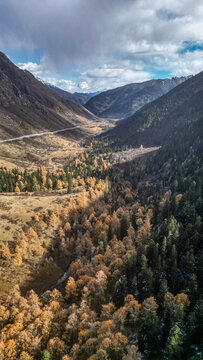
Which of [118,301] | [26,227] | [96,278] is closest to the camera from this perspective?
[118,301]

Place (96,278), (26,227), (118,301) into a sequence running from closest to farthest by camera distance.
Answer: (118,301) < (96,278) < (26,227)

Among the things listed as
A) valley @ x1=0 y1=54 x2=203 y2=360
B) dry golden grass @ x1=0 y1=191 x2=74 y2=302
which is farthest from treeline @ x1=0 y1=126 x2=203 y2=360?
dry golden grass @ x1=0 y1=191 x2=74 y2=302

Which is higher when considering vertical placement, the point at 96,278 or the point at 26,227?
the point at 26,227

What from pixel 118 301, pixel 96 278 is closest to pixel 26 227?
pixel 96 278

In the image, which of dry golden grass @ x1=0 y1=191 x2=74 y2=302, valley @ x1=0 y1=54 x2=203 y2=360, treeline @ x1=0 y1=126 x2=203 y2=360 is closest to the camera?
treeline @ x1=0 y1=126 x2=203 y2=360

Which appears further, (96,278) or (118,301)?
(96,278)

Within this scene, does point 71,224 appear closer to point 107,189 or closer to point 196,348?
point 107,189

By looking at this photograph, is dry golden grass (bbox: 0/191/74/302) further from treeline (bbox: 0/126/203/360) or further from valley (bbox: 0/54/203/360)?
treeline (bbox: 0/126/203/360)

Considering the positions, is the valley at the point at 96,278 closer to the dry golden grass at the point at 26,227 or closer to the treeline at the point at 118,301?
the treeline at the point at 118,301

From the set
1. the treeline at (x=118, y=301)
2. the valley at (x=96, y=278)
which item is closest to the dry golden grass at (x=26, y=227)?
the valley at (x=96, y=278)

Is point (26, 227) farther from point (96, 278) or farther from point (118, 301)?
point (118, 301)
